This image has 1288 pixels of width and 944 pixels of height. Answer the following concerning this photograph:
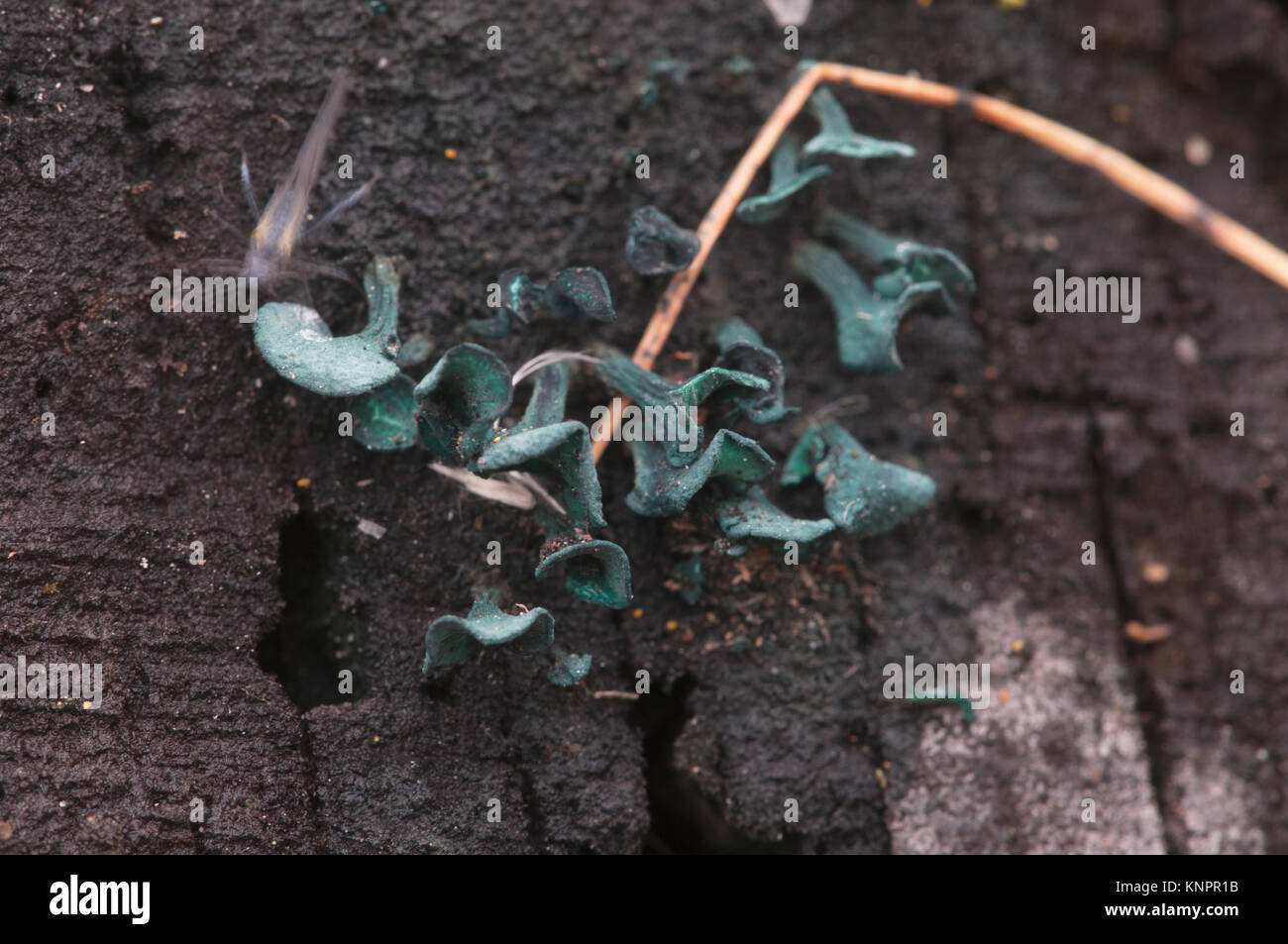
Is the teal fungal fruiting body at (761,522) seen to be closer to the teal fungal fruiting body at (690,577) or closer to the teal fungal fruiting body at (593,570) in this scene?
the teal fungal fruiting body at (690,577)

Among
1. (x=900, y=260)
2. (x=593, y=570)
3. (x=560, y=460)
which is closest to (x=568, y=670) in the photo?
(x=593, y=570)

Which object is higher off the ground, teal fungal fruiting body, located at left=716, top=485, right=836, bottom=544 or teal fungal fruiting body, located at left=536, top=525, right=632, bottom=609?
teal fungal fruiting body, located at left=716, top=485, right=836, bottom=544

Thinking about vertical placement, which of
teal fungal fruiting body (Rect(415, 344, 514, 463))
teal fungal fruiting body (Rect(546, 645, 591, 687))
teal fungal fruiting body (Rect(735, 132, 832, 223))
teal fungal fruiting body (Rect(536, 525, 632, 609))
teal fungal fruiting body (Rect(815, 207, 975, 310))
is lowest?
teal fungal fruiting body (Rect(546, 645, 591, 687))

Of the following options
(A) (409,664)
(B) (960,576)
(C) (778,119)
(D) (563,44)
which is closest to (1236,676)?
(B) (960,576)

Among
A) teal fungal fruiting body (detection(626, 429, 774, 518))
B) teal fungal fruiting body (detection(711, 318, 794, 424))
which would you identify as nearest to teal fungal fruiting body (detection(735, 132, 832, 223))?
teal fungal fruiting body (detection(711, 318, 794, 424))

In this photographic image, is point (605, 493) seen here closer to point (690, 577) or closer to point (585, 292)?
point (690, 577)

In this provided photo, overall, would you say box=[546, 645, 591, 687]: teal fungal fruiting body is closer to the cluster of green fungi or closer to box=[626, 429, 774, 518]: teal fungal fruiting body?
the cluster of green fungi
